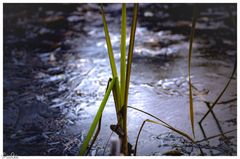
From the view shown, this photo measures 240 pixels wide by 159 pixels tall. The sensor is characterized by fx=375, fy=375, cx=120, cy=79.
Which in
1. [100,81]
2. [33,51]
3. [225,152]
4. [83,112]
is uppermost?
[33,51]

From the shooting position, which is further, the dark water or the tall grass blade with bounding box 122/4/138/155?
the dark water

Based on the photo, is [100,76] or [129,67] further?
[100,76]

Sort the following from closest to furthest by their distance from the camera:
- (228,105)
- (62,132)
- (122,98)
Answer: (122,98), (62,132), (228,105)

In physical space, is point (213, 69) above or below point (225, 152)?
above

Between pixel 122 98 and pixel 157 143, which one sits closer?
pixel 122 98

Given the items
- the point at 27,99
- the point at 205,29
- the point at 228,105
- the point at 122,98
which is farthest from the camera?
the point at 205,29

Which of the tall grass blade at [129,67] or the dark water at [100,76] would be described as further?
the dark water at [100,76]

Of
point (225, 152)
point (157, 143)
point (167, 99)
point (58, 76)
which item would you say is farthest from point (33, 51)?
point (225, 152)

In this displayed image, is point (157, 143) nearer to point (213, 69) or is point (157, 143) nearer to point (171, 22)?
point (213, 69)
